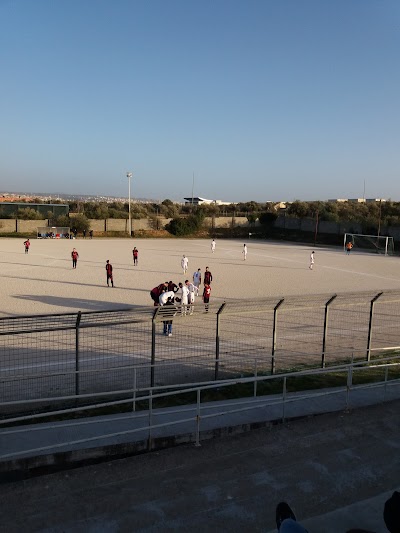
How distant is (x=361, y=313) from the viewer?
17438 millimetres

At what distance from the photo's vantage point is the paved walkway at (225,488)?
4707 mm

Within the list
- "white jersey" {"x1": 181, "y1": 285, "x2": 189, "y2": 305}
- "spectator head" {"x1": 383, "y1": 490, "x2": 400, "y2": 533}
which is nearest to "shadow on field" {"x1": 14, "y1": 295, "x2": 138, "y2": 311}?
"white jersey" {"x1": 181, "y1": 285, "x2": 189, "y2": 305}

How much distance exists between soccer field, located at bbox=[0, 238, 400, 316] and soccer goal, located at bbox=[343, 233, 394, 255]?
5976 millimetres

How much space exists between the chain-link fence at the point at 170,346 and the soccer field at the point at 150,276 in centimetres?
411

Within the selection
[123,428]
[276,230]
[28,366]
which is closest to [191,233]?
[276,230]

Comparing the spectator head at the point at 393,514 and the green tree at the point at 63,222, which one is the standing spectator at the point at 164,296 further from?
the green tree at the point at 63,222

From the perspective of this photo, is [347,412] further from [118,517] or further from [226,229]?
[226,229]

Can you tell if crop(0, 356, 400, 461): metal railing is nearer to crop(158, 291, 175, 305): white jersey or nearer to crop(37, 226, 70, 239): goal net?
crop(158, 291, 175, 305): white jersey

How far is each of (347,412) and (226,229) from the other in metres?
58.3

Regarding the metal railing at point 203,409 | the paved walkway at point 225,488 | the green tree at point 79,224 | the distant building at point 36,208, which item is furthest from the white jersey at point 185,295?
the distant building at point 36,208

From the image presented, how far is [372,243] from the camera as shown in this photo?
4922 cm

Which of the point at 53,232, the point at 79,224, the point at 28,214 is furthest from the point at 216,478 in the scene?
the point at 28,214

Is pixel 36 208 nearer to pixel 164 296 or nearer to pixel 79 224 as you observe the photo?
pixel 79 224

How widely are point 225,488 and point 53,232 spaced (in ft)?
166
